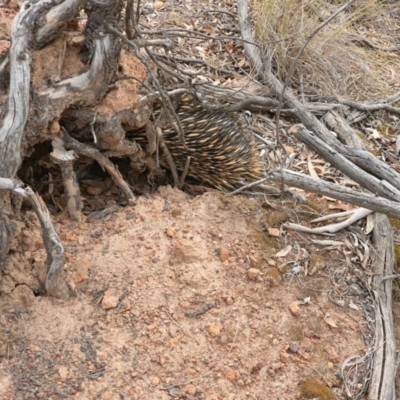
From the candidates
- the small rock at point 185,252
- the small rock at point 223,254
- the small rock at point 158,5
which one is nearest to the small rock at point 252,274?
the small rock at point 223,254

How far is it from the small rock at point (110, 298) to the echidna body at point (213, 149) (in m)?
1.09

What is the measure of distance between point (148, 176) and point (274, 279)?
96 centimetres

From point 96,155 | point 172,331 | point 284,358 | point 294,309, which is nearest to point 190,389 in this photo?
point 172,331

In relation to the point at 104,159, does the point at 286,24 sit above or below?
above

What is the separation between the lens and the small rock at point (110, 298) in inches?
109

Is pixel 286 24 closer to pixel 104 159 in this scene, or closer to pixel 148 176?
pixel 148 176

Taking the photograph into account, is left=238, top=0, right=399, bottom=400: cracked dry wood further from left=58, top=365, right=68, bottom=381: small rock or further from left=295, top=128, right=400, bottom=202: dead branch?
left=58, top=365, right=68, bottom=381: small rock

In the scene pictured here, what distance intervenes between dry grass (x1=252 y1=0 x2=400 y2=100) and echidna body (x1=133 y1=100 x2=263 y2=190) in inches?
35.9

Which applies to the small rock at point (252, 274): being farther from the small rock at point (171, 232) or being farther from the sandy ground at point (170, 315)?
the small rock at point (171, 232)

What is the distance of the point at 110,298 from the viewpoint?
277 centimetres

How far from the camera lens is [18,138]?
252 cm

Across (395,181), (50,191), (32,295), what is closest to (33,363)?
(32,295)

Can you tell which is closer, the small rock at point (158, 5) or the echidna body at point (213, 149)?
the echidna body at point (213, 149)

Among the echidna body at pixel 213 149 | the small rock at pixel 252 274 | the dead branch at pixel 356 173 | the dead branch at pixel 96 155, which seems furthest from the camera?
the echidna body at pixel 213 149
